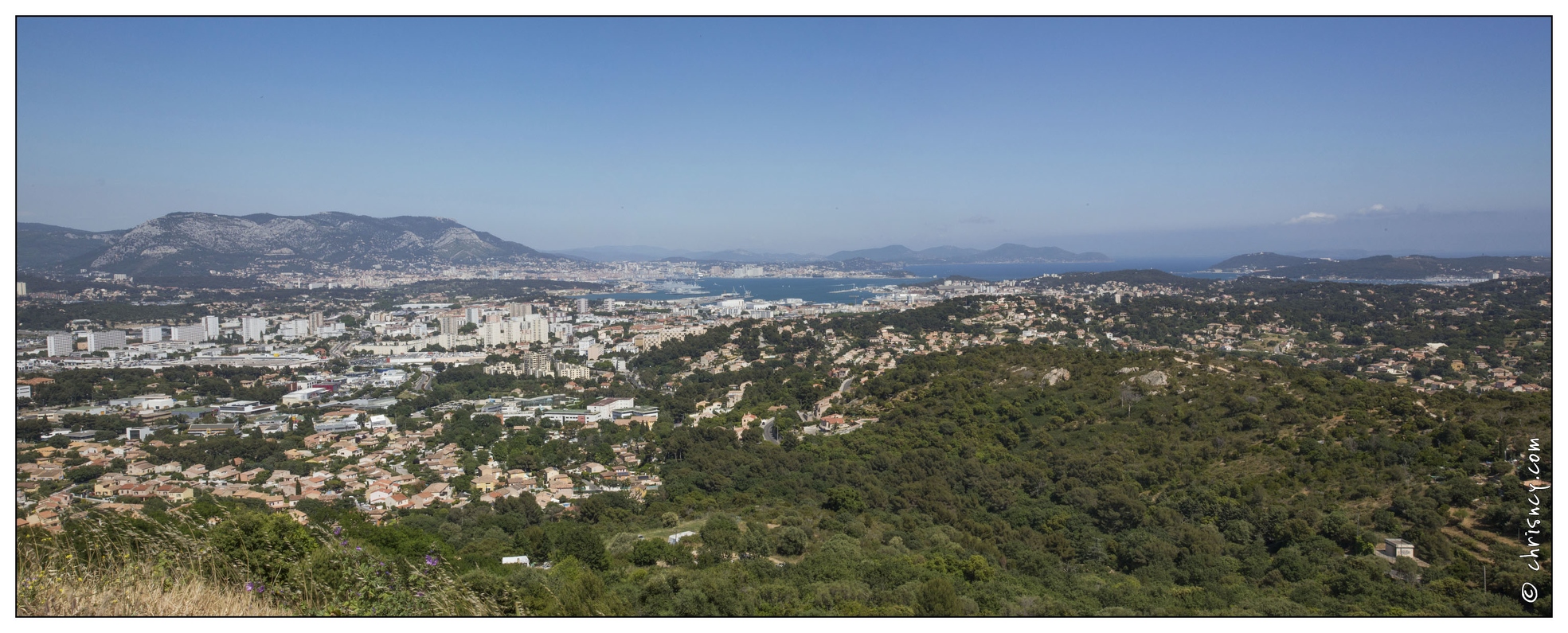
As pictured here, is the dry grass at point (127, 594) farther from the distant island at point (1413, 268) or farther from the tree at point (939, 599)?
the distant island at point (1413, 268)

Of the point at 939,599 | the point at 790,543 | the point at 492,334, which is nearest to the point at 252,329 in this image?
the point at 492,334

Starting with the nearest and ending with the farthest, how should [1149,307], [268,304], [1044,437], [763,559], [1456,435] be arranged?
[763,559] → [1456,435] → [1044,437] → [1149,307] → [268,304]

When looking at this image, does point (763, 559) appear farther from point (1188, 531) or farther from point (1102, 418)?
point (1102, 418)

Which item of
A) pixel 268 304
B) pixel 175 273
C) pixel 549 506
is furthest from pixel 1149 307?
pixel 175 273

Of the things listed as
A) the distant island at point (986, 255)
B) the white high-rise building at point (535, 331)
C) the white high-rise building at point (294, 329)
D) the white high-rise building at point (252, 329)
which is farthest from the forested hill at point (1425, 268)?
the distant island at point (986, 255)

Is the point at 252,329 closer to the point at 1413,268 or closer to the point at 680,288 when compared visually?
the point at 680,288
